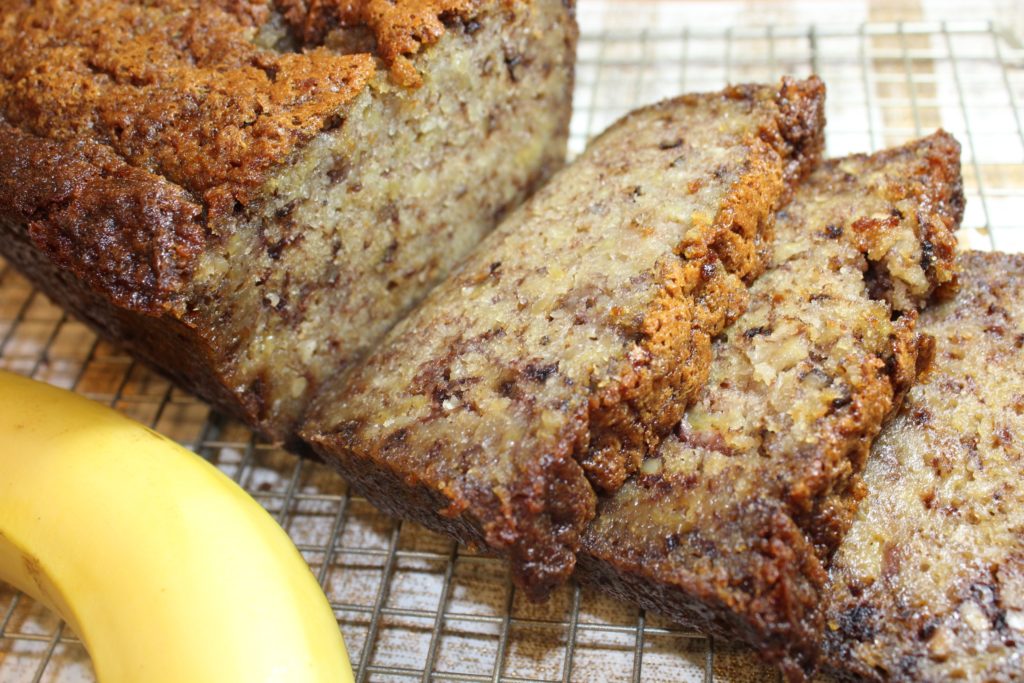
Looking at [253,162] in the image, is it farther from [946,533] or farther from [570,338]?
[946,533]

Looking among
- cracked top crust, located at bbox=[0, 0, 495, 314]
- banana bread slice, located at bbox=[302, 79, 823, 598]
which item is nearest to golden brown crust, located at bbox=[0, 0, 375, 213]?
cracked top crust, located at bbox=[0, 0, 495, 314]

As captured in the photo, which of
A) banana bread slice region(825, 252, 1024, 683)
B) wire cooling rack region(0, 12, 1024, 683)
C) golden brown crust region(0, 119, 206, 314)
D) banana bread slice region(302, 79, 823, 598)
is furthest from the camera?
wire cooling rack region(0, 12, 1024, 683)

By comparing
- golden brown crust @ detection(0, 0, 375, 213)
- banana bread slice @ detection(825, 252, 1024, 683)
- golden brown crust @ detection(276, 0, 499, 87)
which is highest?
golden brown crust @ detection(276, 0, 499, 87)

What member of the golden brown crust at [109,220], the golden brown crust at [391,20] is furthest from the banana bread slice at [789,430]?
the golden brown crust at [109,220]

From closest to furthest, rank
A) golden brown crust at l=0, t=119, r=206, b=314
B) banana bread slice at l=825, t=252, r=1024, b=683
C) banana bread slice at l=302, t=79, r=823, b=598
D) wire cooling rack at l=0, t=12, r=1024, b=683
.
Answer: banana bread slice at l=825, t=252, r=1024, b=683 → banana bread slice at l=302, t=79, r=823, b=598 → golden brown crust at l=0, t=119, r=206, b=314 → wire cooling rack at l=0, t=12, r=1024, b=683

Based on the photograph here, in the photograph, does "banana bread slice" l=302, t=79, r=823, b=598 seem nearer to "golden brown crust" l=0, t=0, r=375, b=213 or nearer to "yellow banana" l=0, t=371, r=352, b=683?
"yellow banana" l=0, t=371, r=352, b=683

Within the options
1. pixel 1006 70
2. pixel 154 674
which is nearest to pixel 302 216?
pixel 154 674

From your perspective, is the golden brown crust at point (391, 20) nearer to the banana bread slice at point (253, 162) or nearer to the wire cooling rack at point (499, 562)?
the banana bread slice at point (253, 162)
